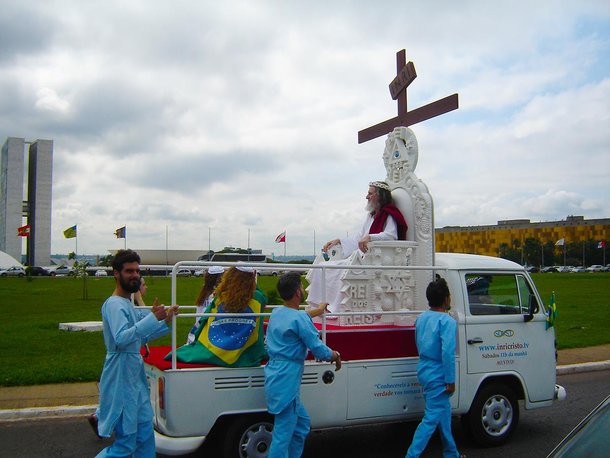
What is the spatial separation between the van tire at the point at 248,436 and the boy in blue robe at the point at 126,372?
854 millimetres

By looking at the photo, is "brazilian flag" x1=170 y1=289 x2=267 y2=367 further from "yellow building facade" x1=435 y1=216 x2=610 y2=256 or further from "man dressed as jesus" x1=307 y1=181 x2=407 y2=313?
"yellow building facade" x1=435 y1=216 x2=610 y2=256

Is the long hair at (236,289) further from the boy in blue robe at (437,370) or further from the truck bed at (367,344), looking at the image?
the boy in blue robe at (437,370)

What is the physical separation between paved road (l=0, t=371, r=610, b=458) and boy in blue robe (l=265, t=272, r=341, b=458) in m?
1.45

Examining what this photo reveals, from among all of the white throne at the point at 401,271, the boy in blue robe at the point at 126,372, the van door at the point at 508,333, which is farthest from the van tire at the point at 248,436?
the van door at the point at 508,333

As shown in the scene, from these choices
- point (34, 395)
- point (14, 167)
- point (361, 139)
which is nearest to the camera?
point (34, 395)

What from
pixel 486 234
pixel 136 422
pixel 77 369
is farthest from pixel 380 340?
pixel 486 234

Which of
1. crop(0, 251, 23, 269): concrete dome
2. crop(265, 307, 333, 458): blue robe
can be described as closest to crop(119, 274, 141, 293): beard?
crop(265, 307, 333, 458): blue robe

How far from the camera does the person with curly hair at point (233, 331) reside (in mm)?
5035

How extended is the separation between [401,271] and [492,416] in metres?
1.82

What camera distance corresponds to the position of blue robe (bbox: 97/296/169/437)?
4066mm

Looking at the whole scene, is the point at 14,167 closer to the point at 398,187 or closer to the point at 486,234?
the point at 486,234

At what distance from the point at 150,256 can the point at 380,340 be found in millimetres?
95475

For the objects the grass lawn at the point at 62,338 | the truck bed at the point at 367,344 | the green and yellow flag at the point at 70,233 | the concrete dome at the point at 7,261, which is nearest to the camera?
the truck bed at the point at 367,344

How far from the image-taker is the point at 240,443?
5.01 m
